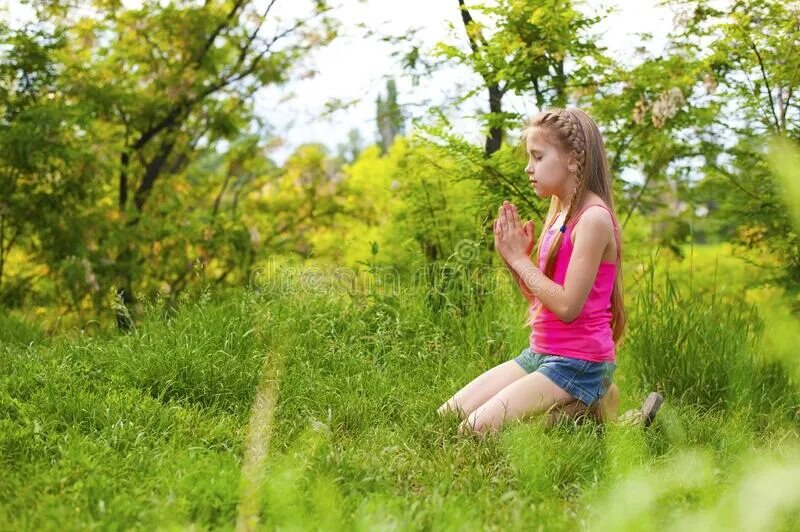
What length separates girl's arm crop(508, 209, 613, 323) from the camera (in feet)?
9.55

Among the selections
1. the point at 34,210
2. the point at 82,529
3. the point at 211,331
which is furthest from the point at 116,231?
the point at 82,529

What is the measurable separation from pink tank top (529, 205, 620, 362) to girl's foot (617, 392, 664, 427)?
25 centimetres

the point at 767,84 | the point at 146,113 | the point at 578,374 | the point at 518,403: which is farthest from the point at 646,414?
the point at 146,113

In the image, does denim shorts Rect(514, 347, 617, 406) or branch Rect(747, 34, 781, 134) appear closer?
denim shorts Rect(514, 347, 617, 406)

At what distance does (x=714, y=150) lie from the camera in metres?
5.60

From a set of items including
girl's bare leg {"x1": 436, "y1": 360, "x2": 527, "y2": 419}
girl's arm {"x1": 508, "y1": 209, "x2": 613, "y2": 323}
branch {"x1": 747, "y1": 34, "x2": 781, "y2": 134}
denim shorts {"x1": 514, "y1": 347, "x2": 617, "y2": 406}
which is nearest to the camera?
girl's arm {"x1": 508, "y1": 209, "x2": 613, "y2": 323}

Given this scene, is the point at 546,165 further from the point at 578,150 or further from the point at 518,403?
the point at 518,403

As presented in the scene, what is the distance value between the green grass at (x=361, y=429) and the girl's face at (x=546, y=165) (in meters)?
0.96

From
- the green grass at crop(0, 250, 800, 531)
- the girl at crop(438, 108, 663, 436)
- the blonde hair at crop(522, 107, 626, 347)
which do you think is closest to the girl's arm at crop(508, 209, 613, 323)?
the girl at crop(438, 108, 663, 436)

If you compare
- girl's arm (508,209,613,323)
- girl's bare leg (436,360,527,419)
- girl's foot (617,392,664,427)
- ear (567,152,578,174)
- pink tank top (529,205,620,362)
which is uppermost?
ear (567,152,578,174)

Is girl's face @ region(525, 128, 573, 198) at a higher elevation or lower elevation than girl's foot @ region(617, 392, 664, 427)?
higher

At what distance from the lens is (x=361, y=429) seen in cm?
306

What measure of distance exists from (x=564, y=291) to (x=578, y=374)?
0.35 meters

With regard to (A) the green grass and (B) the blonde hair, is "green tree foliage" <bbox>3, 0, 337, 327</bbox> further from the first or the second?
(B) the blonde hair
